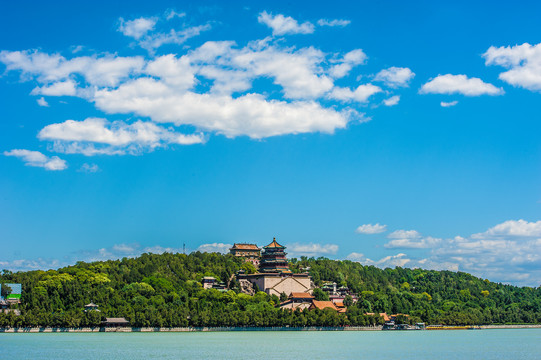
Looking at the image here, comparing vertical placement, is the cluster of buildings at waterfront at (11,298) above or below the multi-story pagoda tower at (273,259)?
below

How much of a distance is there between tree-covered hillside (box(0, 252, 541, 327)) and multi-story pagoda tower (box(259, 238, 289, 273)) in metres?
6.53

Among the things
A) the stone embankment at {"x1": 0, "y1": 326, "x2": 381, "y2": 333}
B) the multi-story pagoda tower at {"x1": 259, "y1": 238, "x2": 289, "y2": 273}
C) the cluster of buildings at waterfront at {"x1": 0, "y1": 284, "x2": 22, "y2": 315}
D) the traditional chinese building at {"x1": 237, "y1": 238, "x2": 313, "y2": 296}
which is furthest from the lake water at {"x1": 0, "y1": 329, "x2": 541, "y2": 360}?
the multi-story pagoda tower at {"x1": 259, "y1": 238, "x2": 289, "y2": 273}

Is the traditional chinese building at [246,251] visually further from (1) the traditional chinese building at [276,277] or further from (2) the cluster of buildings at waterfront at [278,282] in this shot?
(1) the traditional chinese building at [276,277]

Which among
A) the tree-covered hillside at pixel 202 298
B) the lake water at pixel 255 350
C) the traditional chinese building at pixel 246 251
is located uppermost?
the traditional chinese building at pixel 246 251

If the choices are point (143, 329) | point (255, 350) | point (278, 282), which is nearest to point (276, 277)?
point (278, 282)

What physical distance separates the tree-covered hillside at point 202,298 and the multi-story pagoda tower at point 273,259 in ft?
21.4

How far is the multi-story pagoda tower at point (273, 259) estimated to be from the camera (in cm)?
11544

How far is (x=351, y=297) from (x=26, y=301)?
51763 mm

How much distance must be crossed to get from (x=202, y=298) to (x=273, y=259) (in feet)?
69.1

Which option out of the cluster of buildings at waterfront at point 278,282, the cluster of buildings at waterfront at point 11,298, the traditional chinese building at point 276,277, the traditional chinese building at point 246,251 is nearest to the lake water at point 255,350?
the cluster of buildings at waterfront at point 11,298

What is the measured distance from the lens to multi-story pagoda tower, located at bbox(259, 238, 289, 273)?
379 ft

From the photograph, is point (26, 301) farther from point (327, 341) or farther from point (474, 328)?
point (474, 328)

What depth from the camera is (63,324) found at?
83438mm

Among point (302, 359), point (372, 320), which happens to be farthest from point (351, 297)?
point (302, 359)
